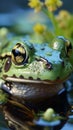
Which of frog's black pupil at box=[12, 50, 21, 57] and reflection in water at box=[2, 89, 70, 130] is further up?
frog's black pupil at box=[12, 50, 21, 57]

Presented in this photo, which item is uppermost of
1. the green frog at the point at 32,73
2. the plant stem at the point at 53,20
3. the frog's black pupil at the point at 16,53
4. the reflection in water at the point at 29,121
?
the plant stem at the point at 53,20

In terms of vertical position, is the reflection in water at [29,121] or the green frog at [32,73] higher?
the green frog at [32,73]

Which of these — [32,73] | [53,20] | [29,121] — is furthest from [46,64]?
[53,20]

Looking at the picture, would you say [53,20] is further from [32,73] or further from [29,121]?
[29,121]

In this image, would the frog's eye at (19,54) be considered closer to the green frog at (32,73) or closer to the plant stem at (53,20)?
the green frog at (32,73)

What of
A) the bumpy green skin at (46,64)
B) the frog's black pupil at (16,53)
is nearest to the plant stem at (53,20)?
the bumpy green skin at (46,64)

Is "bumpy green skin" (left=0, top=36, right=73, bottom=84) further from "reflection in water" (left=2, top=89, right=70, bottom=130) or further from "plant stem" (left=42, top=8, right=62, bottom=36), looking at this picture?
"plant stem" (left=42, top=8, right=62, bottom=36)

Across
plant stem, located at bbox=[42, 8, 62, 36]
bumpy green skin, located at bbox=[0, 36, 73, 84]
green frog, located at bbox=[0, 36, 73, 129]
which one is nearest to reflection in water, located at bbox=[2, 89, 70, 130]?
green frog, located at bbox=[0, 36, 73, 129]

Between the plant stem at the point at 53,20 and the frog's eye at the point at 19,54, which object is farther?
the plant stem at the point at 53,20
